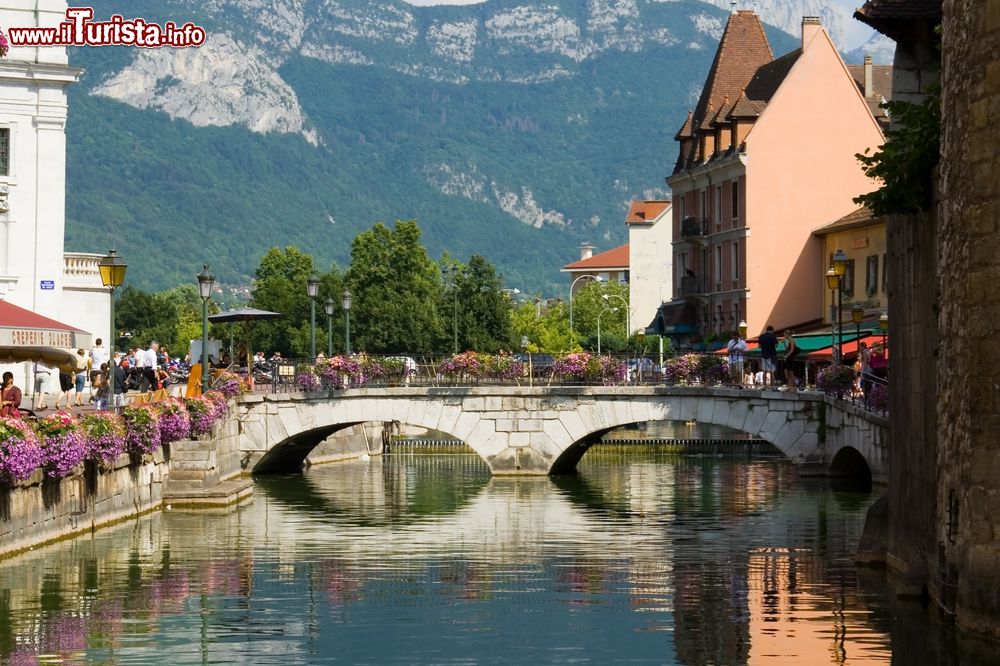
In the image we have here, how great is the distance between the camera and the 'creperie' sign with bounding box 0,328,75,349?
100 feet

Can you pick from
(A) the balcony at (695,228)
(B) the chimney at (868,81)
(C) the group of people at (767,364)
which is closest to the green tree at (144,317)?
(A) the balcony at (695,228)

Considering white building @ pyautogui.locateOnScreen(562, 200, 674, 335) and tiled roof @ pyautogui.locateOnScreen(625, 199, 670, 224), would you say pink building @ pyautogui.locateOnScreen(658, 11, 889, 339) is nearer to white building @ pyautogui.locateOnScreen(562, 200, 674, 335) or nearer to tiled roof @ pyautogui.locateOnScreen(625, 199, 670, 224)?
white building @ pyautogui.locateOnScreen(562, 200, 674, 335)

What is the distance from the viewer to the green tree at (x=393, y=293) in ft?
378

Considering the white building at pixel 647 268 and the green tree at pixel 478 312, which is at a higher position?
the white building at pixel 647 268

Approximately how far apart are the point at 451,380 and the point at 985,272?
1476 inches

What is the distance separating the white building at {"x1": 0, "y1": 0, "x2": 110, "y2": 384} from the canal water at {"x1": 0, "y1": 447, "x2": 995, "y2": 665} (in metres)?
16.1

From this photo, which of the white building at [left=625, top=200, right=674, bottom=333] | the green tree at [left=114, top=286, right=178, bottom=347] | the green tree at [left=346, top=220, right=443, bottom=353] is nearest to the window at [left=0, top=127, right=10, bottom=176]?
the green tree at [left=346, top=220, right=443, bottom=353]

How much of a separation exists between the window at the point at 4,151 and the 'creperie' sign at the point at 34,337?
104ft

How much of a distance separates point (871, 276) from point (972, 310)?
47.2 m

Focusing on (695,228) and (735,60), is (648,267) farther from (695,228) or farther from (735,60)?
(695,228)

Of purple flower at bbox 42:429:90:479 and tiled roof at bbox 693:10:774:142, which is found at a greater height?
tiled roof at bbox 693:10:774:142

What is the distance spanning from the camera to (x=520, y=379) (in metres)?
57.8

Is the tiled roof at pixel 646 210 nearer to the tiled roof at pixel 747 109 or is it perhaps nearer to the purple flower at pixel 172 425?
the tiled roof at pixel 747 109

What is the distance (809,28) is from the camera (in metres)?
77.5
